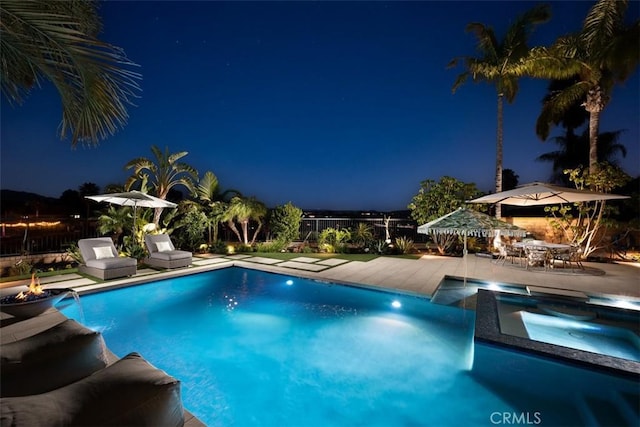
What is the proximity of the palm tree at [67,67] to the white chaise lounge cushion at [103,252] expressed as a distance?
5.64 metres

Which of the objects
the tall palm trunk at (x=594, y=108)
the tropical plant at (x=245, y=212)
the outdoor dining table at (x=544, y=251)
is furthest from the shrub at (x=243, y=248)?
the tall palm trunk at (x=594, y=108)

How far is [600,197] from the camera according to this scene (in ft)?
25.2

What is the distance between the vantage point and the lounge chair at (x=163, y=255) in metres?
7.96

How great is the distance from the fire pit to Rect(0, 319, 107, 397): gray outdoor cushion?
8.75 ft

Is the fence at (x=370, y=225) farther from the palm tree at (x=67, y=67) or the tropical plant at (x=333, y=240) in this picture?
the palm tree at (x=67, y=67)

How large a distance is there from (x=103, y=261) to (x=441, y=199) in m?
11.0

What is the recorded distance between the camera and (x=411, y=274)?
7.69 m

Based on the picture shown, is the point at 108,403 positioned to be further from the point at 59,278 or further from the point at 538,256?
the point at 538,256

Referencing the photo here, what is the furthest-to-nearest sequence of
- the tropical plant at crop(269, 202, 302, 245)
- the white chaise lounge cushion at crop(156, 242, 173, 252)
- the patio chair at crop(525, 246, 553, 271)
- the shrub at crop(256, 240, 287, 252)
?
the tropical plant at crop(269, 202, 302, 245) < the shrub at crop(256, 240, 287, 252) < the white chaise lounge cushion at crop(156, 242, 173, 252) < the patio chair at crop(525, 246, 553, 271)

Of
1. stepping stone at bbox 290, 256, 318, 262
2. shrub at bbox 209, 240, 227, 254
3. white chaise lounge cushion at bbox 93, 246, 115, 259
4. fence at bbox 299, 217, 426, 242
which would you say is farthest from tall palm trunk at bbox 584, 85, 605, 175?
white chaise lounge cushion at bbox 93, 246, 115, 259

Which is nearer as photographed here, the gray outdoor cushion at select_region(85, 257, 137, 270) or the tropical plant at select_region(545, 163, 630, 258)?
the gray outdoor cushion at select_region(85, 257, 137, 270)

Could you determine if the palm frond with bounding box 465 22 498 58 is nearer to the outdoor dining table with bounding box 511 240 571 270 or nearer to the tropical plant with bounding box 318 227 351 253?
the outdoor dining table with bounding box 511 240 571 270

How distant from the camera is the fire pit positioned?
3581 millimetres

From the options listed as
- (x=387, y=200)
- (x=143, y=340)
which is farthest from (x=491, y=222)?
(x=387, y=200)
